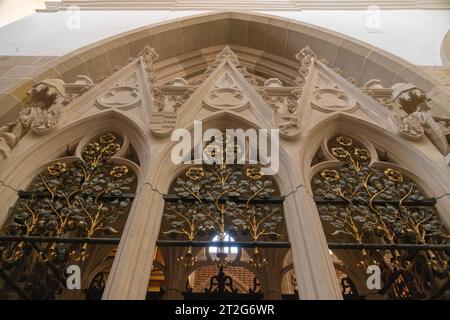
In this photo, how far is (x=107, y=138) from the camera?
13.2 feet

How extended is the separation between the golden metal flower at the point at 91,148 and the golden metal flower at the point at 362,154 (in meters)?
2.79

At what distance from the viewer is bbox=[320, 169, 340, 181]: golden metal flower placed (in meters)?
3.58

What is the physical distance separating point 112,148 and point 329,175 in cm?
230

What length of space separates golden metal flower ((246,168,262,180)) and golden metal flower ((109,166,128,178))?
4.09 feet

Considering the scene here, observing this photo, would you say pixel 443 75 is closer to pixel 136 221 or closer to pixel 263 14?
pixel 263 14

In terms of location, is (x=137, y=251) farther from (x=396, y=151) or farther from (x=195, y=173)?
(x=396, y=151)

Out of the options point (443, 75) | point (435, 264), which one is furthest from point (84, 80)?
point (443, 75)

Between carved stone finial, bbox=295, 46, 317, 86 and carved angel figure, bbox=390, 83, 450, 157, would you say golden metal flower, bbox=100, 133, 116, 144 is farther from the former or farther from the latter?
carved angel figure, bbox=390, 83, 450, 157

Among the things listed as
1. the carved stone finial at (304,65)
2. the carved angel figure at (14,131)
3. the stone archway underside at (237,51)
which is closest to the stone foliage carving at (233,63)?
the carved stone finial at (304,65)

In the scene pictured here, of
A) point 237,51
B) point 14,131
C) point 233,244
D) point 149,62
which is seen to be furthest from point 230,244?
point 237,51

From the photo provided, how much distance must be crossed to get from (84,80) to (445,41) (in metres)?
6.14

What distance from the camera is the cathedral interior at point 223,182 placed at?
9.74ft

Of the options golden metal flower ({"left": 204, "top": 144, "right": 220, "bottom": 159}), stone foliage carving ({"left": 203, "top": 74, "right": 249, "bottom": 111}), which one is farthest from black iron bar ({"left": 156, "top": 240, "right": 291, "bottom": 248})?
stone foliage carving ({"left": 203, "top": 74, "right": 249, "bottom": 111})

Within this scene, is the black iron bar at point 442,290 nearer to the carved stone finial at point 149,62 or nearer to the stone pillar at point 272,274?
the stone pillar at point 272,274
